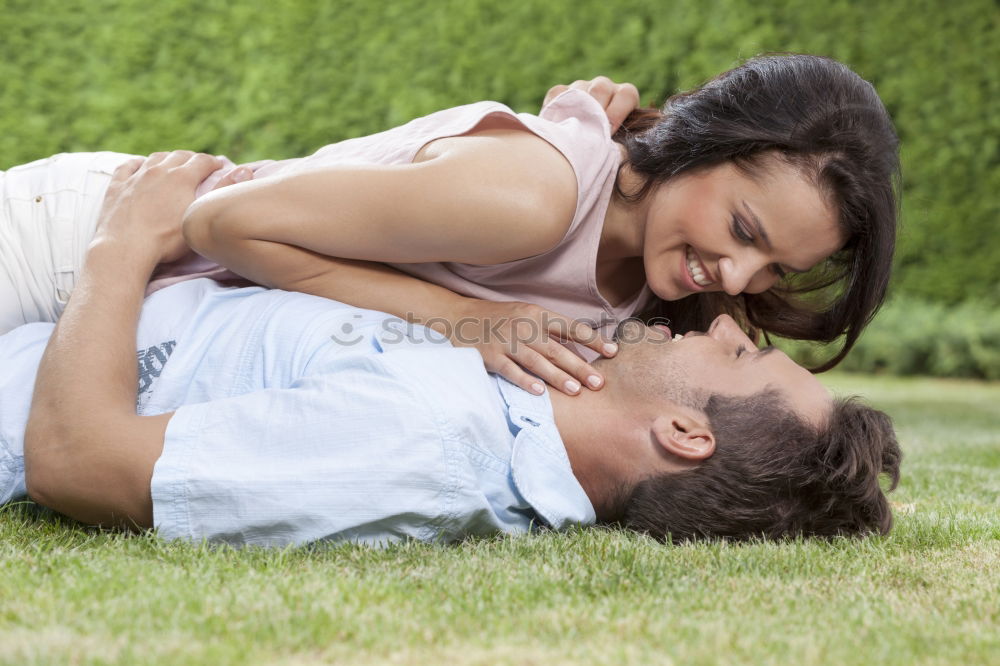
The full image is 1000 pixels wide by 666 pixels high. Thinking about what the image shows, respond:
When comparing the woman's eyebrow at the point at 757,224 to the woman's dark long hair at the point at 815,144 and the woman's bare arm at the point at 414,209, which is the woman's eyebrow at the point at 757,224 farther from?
the woman's bare arm at the point at 414,209

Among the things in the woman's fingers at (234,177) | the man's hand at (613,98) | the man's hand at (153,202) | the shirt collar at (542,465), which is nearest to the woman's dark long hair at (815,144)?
the man's hand at (613,98)

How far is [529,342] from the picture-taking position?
2.82 m

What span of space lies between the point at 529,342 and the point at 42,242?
155 cm

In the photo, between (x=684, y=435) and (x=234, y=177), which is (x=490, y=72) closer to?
(x=234, y=177)

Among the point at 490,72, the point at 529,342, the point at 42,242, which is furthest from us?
the point at 490,72

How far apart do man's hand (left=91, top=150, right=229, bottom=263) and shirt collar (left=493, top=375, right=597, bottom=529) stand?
107cm

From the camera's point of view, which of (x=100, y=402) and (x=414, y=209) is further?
(x=414, y=209)

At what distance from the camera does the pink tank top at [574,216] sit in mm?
2898

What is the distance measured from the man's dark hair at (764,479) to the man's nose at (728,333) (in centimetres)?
19

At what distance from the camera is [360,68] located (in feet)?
28.8

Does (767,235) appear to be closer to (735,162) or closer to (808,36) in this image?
(735,162)

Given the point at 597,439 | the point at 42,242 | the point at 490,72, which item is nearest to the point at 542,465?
the point at 597,439

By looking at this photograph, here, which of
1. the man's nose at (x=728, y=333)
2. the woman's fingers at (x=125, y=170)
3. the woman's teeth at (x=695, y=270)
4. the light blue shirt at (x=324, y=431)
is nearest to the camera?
the light blue shirt at (x=324, y=431)

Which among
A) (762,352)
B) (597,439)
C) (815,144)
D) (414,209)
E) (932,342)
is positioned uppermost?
(815,144)
